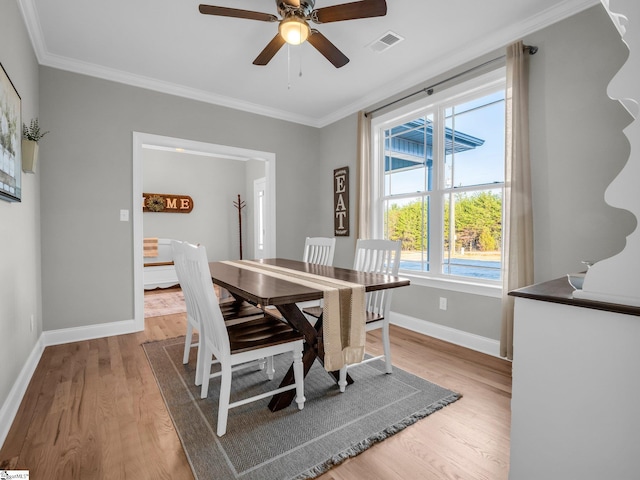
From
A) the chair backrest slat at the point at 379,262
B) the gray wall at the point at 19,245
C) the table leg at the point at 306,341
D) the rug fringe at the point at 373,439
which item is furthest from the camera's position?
the chair backrest slat at the point at 379,262

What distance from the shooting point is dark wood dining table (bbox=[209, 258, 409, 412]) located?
1.58 m

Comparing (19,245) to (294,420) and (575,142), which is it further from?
(575,142)

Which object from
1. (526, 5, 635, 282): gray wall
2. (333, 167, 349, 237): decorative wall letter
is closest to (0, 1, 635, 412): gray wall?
(526, 5, 635, 282): gray wall

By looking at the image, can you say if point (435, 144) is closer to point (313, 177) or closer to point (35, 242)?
point (313, 177)

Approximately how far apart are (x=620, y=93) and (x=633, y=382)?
0.79 metres

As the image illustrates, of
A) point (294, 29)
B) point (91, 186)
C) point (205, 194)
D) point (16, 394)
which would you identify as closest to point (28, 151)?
point (91, 186)

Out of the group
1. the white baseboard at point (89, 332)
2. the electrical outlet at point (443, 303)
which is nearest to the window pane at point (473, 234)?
the electrical outlet at point (443, 303)

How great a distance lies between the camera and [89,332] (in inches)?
124

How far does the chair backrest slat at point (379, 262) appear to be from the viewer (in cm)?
229

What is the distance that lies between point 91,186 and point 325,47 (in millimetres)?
2570

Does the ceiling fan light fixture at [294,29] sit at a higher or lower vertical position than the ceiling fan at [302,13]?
lower

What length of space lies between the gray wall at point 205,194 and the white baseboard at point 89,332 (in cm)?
313

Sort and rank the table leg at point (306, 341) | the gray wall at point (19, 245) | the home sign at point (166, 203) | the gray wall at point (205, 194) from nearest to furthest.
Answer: the gray wall at point (19, 245), the table leg at point (306, 341), the home sign at point (166, 203), the gray wall at point (205, 194)

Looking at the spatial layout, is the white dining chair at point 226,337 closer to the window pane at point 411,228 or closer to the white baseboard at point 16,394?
the white baseboard at point 16,394
